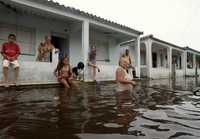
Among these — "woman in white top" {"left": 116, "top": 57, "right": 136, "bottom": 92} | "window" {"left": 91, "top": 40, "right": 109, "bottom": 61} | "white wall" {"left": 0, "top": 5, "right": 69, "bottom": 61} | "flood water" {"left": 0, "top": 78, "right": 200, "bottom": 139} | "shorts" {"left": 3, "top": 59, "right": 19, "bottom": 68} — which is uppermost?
"white wall" {"left": 0, "top": 5, "right": 69, "bottom": 61}

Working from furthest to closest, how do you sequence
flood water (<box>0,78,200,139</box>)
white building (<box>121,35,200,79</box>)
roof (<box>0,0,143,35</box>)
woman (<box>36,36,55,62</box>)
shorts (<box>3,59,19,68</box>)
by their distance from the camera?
white building (<box>121,35,200,79</box>)
woman (<box>36,36,55,62</box>)
roof (<box>0,0,143,35</box>)
shorts (<box>3,59,19,68</box>)
flood water (<box>0,78,200,139</box>)

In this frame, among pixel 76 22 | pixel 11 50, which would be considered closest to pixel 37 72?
pixel 11 50

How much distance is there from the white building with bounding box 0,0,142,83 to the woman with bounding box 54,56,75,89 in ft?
2.52

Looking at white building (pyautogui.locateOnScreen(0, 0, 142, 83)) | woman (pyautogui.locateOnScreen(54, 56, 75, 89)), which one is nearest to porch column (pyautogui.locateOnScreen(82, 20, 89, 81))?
white building (pyautogui.locateOnScreen(0, 0, 142, 83))

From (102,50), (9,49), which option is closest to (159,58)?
(102,50)

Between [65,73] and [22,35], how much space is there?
12.2 ft

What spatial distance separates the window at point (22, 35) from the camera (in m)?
12.5

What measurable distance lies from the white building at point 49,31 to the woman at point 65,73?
77cm

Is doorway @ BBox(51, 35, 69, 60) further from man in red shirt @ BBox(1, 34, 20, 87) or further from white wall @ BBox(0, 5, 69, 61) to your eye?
man in red shirt @ BBox(1, 34, 20, 87)

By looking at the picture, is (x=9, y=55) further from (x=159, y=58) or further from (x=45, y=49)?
(x=159, y=58)

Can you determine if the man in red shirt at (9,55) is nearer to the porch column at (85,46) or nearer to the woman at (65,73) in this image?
the woman at (65,73)

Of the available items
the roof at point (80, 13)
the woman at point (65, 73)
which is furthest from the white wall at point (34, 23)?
the woman at point (65, 73)

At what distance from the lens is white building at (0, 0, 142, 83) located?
449 inches

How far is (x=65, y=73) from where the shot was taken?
36.7 feet
